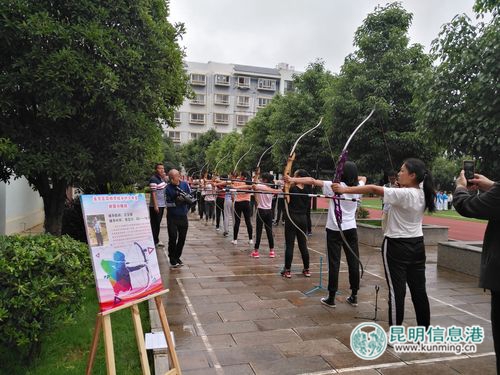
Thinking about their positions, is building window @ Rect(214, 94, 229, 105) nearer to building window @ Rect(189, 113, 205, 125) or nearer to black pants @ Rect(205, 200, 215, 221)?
building window @ Rect(189, 113, 205, 125)

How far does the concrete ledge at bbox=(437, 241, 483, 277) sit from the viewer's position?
743cm

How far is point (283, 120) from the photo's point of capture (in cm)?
1669

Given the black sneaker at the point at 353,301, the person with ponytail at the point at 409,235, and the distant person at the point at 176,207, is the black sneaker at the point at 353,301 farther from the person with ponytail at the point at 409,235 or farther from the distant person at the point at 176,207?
the distant person at the point at 176,207

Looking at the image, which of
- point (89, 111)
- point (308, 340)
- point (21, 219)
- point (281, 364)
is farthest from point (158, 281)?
point (21, 219)

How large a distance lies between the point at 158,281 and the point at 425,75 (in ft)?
22.7

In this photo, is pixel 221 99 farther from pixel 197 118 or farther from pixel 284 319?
pixel 284 319

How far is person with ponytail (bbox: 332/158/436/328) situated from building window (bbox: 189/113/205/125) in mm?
62038

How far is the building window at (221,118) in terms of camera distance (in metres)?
65.4

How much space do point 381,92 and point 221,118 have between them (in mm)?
56012

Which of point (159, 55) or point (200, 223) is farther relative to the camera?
point (200, 223)

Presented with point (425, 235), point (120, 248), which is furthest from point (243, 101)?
point (120, 248)

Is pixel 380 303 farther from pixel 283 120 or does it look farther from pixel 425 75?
pixel 283 120

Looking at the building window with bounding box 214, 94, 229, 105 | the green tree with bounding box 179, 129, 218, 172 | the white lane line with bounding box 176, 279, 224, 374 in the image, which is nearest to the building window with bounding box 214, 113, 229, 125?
the building window with bounding box 214, 94, 229, 105

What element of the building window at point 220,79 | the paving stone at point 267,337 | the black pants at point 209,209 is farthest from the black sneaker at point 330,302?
the building window at point 220,79
